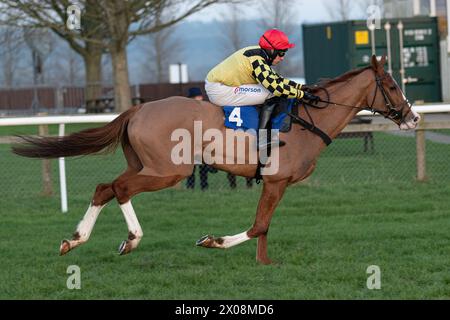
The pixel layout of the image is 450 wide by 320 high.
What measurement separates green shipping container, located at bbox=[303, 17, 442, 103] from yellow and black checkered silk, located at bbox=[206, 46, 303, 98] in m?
15.5

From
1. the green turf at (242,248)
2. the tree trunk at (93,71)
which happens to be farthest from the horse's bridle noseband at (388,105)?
the tree trunk at (93,71)

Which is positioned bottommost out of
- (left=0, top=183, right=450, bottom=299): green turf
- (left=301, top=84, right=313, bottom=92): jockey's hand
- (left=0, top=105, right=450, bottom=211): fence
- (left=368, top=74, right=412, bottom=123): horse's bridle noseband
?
(left=0, top=183, right=450, bottom=299): green turf

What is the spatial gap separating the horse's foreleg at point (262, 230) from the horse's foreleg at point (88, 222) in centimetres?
88

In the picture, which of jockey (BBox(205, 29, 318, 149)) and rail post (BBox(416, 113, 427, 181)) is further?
rail post (BBox(416, 113, 427, 181))

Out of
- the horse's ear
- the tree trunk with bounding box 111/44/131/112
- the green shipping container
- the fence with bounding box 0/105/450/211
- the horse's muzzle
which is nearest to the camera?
the horse's ear

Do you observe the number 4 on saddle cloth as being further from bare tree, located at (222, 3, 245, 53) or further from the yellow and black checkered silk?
bare tree, located at (222, 3, 245, 53)

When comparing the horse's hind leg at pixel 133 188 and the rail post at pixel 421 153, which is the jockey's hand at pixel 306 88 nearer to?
the horse's hind leg at pixel 133 188

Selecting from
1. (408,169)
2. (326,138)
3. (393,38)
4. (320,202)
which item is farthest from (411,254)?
(393,38)

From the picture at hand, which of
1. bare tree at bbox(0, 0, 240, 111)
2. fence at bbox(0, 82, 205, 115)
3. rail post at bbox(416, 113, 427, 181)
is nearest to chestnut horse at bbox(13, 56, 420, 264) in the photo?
rail post at bbox(416, 113, 427, 181)

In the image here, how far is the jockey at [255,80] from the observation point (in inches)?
288

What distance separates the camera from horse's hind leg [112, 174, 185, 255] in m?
7.18

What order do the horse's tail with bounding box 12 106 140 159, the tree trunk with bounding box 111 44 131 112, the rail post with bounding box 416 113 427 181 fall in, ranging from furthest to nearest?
the tree trunk with bounding box 111 44 131 112
the rail post with bounding box 416 113 427 181
the horse's tail with bounding box 12 106 140 159

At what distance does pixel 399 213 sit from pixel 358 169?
11.4 feet
